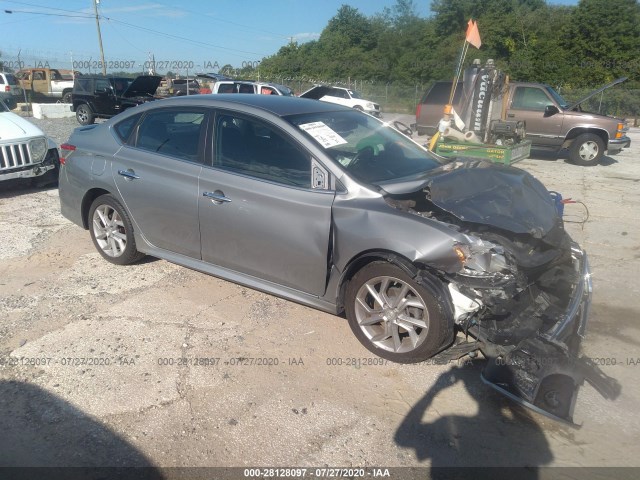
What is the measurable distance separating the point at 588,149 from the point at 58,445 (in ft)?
41.3

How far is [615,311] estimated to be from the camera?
174 inches

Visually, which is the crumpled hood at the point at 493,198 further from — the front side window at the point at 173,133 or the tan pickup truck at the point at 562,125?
the tan pickup truck at the point at 562,125

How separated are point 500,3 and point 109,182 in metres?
46.7

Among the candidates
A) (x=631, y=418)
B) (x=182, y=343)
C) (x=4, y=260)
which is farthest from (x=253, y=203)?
(x=4, y=260)

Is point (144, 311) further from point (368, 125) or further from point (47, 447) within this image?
point (368, 125)

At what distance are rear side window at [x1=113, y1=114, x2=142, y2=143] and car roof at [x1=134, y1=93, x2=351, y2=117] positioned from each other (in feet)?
0.72

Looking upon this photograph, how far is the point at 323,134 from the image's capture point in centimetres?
399

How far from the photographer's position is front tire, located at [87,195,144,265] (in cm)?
486

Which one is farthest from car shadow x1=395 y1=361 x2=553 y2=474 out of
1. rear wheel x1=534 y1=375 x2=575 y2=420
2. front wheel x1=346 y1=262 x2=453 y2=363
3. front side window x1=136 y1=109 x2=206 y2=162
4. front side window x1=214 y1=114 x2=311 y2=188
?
front side window x1=136 y1=109 x2=206 y2=162

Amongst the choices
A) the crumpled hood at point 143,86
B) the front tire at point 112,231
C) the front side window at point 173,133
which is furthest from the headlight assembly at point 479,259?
the crumpled hood at point 143,86

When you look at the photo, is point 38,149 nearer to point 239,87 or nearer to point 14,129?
point 14,129

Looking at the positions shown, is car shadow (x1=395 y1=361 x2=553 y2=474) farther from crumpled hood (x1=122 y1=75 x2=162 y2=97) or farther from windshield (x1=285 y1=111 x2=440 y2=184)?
crumpled hood (x1=122 y1=75 x2=162 y2=97)

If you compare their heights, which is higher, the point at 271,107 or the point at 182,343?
the point at 271,107

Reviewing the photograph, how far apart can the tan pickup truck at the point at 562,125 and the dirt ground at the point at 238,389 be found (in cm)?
826
